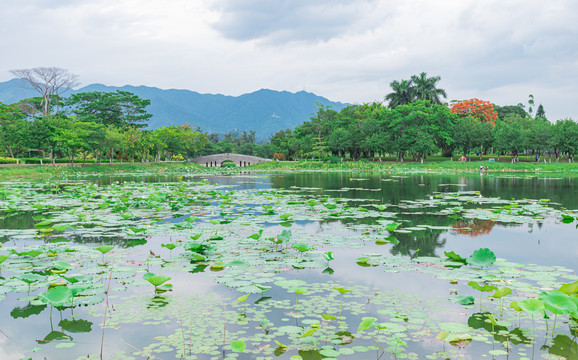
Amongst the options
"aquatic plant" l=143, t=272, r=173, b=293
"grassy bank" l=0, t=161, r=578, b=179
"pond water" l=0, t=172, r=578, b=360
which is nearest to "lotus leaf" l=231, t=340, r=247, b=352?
"pond water" l=0, t=172, r=578, b=360

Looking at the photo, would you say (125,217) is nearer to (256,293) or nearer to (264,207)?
(264,207)

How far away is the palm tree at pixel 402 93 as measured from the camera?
67.6 m

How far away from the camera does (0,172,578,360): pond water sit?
3736 millimetres

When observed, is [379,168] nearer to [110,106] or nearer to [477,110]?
[477,110]

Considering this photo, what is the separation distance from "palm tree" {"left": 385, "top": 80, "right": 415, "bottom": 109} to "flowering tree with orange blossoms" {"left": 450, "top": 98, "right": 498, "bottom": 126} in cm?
881

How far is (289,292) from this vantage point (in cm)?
523

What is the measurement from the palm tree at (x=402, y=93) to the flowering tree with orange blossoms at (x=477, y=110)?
28.9 ft

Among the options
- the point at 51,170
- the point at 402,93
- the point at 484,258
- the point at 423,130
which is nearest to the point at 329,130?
the point at 402,93

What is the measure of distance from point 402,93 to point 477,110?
14047mm

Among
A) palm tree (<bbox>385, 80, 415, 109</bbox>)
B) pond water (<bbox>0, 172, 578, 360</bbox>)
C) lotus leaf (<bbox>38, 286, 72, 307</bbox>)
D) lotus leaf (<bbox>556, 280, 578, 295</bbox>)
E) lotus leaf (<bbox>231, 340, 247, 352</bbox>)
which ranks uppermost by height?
palm tree (<bbox>385, 80, 415, 109</bbox>)

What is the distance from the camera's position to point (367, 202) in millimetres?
14852

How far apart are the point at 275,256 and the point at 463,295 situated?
3.20m

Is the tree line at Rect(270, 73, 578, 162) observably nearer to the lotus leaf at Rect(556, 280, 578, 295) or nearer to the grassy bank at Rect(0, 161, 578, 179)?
the grassy bank at Rect(0, 161, 578, 179)

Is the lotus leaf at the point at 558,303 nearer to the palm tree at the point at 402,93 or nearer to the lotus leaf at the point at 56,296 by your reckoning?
the lotus leaf at the point at 56,296
